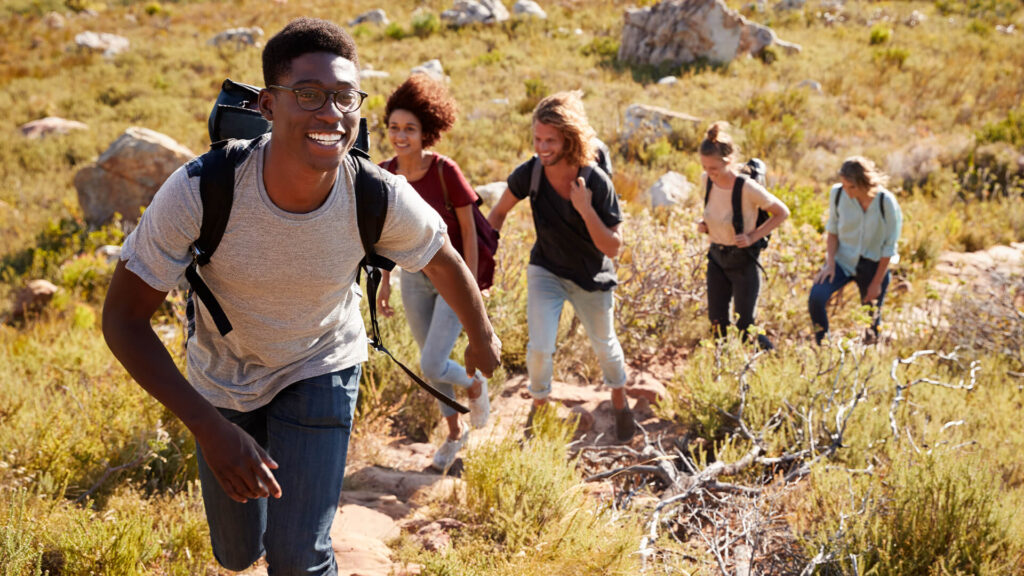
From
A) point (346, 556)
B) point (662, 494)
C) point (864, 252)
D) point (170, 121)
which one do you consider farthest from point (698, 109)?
point (346, 556)

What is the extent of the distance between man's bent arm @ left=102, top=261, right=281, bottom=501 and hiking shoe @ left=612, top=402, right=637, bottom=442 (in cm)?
309

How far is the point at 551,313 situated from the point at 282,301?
2.25 m

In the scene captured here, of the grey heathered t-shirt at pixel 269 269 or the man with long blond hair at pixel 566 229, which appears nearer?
the grey heathered t-shirt at pixel 269 269

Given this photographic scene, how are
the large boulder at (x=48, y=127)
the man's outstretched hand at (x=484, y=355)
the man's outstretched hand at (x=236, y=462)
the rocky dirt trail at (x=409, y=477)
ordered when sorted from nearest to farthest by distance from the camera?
the man's outstretched hand at (x=236, y=462) → the man's outstretched hand at (x=484, y=355) → the rocky dirt trail at (x=409, y=477) → the large boulder at (x=48, y=127)

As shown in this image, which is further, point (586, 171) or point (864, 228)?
point (864, 228)

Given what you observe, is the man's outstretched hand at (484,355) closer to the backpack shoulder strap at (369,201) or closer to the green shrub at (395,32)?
the backpack shoulder strap at (369,201)

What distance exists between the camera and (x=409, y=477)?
3.95 meters

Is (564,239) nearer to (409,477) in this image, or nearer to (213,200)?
(409,477)

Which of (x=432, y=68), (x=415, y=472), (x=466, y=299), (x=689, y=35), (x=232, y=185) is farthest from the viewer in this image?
(x=689, y=35)

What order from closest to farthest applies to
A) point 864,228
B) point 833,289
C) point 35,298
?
point 864,228, point 833,289, point 35,298

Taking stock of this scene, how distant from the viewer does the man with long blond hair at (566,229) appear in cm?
378

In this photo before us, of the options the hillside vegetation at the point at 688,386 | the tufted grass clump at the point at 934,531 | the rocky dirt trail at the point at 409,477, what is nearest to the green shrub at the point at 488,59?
the hillside vegetation at the point at 688,386

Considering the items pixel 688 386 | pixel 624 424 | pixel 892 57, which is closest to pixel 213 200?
pixel 624 424

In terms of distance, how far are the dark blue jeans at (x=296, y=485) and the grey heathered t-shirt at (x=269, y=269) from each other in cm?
7
